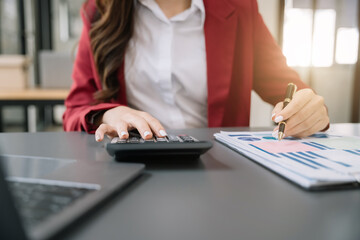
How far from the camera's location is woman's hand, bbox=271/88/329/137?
0.58m

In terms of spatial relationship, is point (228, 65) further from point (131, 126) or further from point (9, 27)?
point (9, 27)

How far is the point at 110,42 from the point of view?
920 mm

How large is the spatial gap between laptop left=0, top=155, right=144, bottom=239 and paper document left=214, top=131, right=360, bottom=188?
0.18 metres

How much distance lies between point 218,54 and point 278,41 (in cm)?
187

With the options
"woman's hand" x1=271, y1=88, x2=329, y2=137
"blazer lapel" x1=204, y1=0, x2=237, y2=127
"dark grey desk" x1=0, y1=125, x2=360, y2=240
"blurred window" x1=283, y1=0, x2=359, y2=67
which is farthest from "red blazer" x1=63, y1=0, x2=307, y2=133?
"blurred window" x1=283, y1=0, x2=359, y2=67

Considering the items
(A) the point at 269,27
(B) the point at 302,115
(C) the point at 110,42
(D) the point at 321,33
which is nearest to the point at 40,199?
(B) the point at 302,115

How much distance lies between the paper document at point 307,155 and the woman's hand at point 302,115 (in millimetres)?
Result: 19

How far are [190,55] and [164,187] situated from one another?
0.71 m

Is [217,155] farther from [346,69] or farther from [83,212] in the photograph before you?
[346,69]

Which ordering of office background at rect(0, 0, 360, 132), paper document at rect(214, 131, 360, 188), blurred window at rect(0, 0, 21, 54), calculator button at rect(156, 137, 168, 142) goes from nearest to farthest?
1. paper document at rect(214, 131, 360, 188)
2. calculator button at rect(156, 137, 168, 142)
3. office background at rect(0, 0, 360, 132)
4. blurred window at rect(0, 0, 21, 54)

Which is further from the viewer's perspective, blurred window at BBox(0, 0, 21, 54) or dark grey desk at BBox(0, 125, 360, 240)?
blurred window at BBox(0, 0, 21, 54)

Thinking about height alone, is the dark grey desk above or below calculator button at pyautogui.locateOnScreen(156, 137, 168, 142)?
below

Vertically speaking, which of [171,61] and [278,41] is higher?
[278,41]

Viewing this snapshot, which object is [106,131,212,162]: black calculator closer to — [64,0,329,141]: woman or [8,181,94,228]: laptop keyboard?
[8,181,94,228]: laptop keyboard
